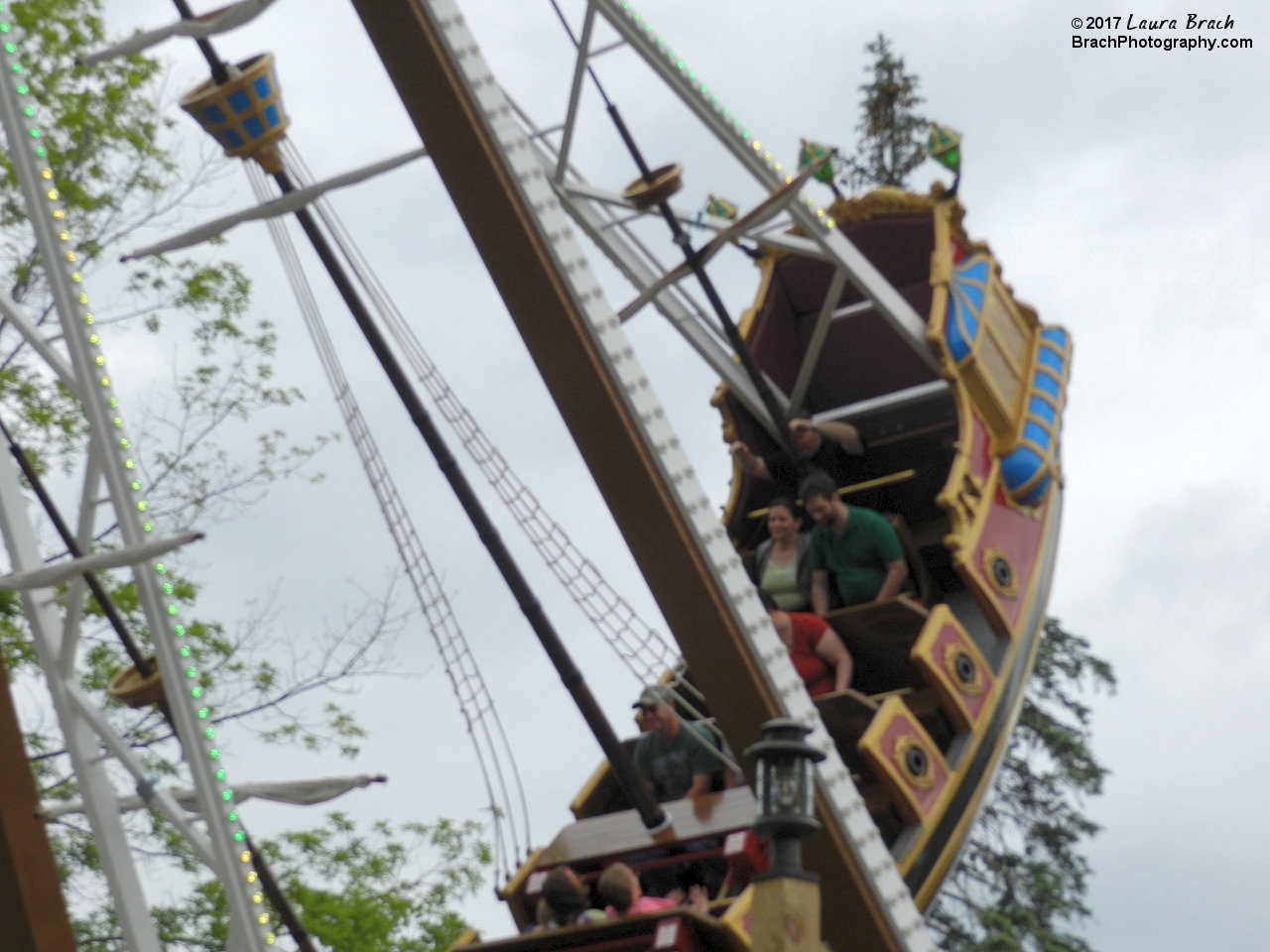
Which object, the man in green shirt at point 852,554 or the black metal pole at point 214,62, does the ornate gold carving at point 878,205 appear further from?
the black metal pole at point 214,62

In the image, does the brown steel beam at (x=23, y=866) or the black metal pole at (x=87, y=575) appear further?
the black metal pole at (x=87, y=575)

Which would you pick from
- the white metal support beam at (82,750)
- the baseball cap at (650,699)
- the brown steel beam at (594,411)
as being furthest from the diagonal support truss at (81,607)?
the baseball cap at (650,699)

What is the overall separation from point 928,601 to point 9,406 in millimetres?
4823

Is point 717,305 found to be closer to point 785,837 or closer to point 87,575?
point 87,575

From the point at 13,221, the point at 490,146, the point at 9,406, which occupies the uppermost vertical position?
the point at 13,221

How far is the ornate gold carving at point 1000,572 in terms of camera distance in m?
6.93

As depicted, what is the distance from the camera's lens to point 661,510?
4.50 m

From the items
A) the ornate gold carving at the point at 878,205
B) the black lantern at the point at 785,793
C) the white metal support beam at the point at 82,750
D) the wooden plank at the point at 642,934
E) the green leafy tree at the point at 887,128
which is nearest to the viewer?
the black lantern at the point at 785,793

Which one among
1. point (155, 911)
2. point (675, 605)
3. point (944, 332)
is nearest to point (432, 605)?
point (675, 605)

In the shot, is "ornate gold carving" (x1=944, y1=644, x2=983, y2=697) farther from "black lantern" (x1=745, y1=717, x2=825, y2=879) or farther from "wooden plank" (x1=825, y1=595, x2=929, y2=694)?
"black lantern" (x1=745, y1=717, x2=825, y2=879)

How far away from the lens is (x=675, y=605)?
179 inches

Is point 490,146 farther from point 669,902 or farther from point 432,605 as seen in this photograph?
point 669,902

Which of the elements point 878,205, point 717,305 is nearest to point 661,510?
point 717,305

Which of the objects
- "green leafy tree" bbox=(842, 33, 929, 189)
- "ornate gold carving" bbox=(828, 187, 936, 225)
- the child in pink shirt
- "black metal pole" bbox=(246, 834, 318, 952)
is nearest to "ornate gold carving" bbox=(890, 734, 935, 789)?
the child in pink shirt
